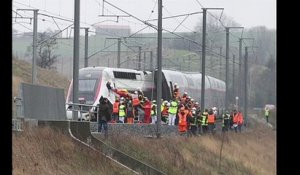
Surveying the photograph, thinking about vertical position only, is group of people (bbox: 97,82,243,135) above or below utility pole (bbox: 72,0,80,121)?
below

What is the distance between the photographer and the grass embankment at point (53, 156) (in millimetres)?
17156

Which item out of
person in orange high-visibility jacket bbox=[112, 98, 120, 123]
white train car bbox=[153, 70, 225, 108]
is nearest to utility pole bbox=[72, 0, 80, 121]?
person in orange high-visibility jacket bbox=[112, 98, 120, 123]

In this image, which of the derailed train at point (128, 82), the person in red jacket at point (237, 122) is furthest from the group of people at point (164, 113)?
the person in red jacket at point (237, 122)

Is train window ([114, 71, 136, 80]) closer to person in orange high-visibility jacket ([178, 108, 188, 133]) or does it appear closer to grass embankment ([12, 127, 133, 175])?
person in orange high-visibility jacket ([178, 108, 188, 133])

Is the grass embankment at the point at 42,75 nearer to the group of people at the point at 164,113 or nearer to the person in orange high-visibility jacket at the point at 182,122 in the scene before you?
the group of people at the point at 164,113

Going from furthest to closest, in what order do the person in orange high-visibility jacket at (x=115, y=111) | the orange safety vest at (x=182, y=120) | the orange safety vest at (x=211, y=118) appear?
the orange safety vest at (x=211, y=118), the orange safety vest at (x=182, y=120), the person in orange high-visibility jacket at (x=115, y=111)

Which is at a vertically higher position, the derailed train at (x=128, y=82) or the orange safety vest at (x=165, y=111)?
the derailed train at (x=128, y=82)

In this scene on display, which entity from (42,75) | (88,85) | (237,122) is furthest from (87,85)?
(42,75)

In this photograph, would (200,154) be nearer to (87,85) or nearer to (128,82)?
(87,85)

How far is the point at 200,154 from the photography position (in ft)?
101

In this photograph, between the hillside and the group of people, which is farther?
the hillside

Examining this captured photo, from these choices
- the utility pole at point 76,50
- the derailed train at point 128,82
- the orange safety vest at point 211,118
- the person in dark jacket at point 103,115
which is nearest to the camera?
the utility pole at point 76,50

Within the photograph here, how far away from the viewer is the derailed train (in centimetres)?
3678
